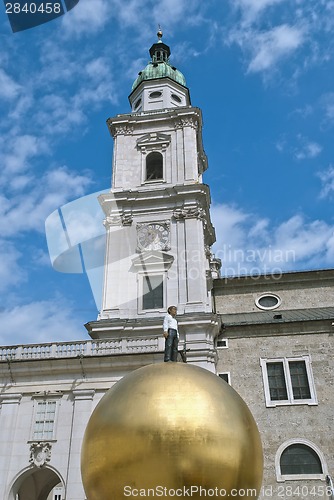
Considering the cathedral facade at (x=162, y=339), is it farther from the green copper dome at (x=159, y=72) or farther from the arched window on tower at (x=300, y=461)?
the green copper dome at (x=159, y=72)

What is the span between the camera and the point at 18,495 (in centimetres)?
2098

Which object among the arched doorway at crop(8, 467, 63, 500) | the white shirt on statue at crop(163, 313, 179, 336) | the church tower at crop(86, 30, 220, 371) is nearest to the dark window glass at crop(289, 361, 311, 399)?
A: the church tower at crop(86, 30, 220, 371)

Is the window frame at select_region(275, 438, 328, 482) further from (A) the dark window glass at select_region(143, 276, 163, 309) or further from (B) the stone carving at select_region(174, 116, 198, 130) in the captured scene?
(B) the stone carving at select_region(174, 116, 198, 130)

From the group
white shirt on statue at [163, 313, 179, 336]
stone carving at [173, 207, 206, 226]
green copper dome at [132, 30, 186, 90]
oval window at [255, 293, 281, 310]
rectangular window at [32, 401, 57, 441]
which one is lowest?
white shirt on statue at [163, 313, 179, 336]

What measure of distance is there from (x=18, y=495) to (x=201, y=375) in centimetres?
1746

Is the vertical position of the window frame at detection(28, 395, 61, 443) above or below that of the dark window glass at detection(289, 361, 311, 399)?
below

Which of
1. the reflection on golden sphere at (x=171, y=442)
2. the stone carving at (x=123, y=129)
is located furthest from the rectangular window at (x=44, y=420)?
the stone carving at (x=123, y=129)

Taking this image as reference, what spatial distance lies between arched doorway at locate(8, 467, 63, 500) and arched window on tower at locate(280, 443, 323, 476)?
33.0ft

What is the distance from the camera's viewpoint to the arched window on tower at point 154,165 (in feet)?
110

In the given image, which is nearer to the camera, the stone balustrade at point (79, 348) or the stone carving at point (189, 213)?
the stone balustrade at point (79, 348)

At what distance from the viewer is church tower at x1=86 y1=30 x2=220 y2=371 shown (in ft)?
85.6

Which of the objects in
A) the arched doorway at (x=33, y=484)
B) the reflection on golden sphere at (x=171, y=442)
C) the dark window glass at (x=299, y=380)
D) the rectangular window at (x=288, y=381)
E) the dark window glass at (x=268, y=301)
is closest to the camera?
the reflection on golden sphere at (x=171, y=442)

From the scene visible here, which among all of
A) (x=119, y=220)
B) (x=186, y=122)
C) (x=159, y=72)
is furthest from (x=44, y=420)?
(x=159, y=72)

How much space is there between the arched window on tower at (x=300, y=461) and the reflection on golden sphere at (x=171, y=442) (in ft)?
53.9
